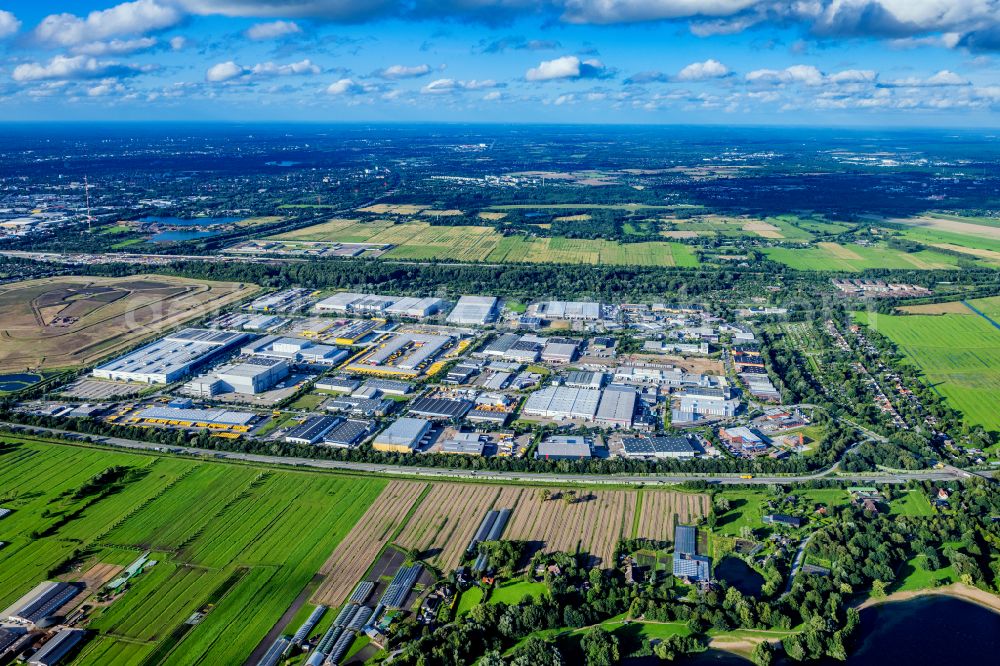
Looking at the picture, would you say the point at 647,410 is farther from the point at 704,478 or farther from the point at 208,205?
the point at 208,205

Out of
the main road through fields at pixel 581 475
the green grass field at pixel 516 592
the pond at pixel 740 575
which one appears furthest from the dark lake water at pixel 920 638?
the main road through fields at pixel 581 475

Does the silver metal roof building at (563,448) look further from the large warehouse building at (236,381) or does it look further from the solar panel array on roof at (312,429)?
the large warehouse building at (236,381)

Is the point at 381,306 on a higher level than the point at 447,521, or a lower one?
higher

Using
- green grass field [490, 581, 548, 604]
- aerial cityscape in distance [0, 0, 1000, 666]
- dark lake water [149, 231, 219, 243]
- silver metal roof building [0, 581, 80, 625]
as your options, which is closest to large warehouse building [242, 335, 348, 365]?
aerial cityscape in distance [0, 0, 1000, 666]

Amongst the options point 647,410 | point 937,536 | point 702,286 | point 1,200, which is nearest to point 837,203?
point 702,286

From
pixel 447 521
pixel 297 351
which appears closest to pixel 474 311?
pixel 297 351

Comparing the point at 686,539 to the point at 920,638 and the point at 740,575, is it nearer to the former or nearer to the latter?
the point at 740,575

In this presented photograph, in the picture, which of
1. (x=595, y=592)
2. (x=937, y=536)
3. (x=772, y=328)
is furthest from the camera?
(x=772, y=328)
